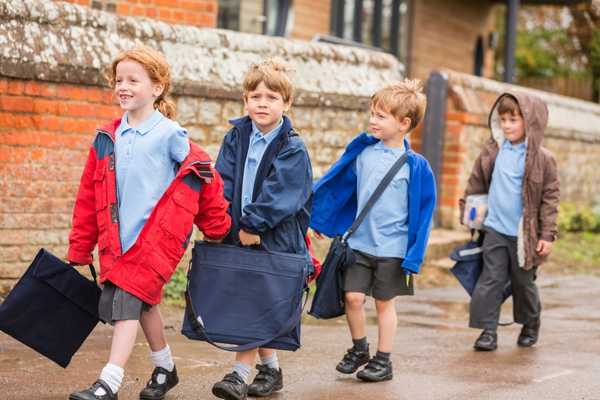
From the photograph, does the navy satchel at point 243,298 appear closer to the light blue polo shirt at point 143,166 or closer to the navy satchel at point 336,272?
the light blue polo shirt at point 143,166

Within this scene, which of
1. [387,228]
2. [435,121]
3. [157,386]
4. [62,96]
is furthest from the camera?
[435,121]

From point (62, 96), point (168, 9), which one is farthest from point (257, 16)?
point (62, 96)

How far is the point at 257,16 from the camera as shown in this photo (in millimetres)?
14000

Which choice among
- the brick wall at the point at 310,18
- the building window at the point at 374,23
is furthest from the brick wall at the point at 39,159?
the building window at the point at 374,23

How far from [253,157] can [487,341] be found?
241 centimetres

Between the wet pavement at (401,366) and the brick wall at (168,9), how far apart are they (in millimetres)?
2706

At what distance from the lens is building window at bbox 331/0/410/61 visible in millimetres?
16422

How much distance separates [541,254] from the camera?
22.0ft

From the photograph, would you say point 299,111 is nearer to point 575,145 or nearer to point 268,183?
point 268,183

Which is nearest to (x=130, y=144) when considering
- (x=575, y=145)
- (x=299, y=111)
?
(x=299, y=111)

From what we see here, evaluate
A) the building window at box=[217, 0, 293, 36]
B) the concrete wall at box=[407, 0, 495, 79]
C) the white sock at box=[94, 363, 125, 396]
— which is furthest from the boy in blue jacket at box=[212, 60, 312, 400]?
the concrete wall at box=[407, 0, 495, 79]

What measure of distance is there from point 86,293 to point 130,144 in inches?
27.3

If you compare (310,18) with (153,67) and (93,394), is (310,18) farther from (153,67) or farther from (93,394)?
(93,394)

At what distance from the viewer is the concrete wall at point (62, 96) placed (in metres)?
6.69
